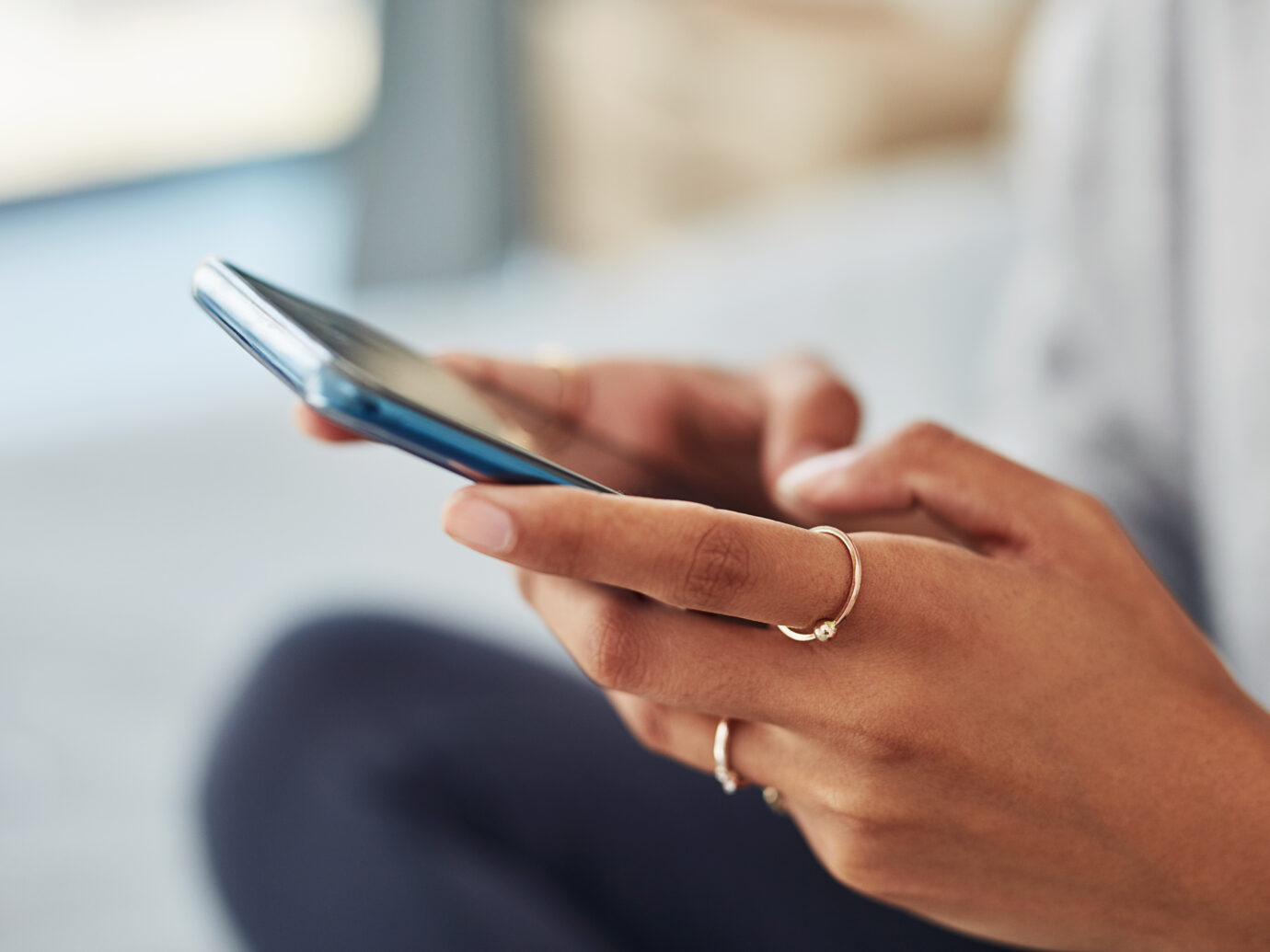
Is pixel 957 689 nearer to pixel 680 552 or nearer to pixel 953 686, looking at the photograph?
pixel 953 686

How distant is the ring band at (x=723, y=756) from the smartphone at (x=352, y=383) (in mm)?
116

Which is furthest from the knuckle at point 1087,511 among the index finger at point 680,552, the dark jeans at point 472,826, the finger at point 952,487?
the dark jeans at point 472,826

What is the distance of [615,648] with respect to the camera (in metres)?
0.34

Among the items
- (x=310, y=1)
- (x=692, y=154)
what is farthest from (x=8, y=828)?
(x=310, y=1)

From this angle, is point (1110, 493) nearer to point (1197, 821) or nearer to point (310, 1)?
point (1197, 821)

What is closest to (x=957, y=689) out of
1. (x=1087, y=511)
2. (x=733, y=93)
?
(x=1087, y=511)

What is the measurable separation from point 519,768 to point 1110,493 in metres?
0.41

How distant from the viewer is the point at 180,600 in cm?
81

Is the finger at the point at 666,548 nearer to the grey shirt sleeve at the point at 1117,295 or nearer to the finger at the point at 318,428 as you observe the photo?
the finger at the point at 318,428

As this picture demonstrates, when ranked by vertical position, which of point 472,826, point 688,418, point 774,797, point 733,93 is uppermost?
point 733,93

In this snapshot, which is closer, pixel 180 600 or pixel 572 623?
pixel 572 623

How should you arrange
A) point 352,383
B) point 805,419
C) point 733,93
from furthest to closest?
1. point 733,93
2. point 805,419
3. point 352,383

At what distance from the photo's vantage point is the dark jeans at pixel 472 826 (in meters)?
0.56

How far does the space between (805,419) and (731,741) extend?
0.22 meters
